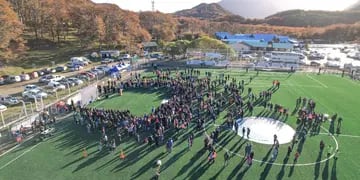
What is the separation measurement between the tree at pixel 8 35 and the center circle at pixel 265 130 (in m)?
45.6

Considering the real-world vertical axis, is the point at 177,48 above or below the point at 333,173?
above

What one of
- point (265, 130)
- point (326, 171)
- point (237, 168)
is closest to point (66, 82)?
point (265, 130)

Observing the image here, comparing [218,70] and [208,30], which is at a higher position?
[208,30]

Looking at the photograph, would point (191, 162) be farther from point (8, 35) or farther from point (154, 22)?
point (154, 22)

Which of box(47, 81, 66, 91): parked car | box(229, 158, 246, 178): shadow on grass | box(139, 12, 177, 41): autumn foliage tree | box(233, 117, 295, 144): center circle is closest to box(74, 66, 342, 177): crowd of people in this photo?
box(229, 158, 246, 178): shadow on grass

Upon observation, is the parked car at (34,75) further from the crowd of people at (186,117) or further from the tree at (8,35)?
the crowd of people at (186,117)

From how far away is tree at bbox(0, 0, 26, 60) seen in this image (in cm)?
5267

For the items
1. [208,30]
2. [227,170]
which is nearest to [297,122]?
[227,170]

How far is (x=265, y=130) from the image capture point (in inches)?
1130

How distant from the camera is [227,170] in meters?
21.7

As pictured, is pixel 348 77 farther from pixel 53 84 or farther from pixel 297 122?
pixel 53 84

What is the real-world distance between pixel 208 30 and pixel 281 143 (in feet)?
325

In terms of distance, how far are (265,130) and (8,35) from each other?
161ft

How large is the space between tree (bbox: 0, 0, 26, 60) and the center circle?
150 feet
